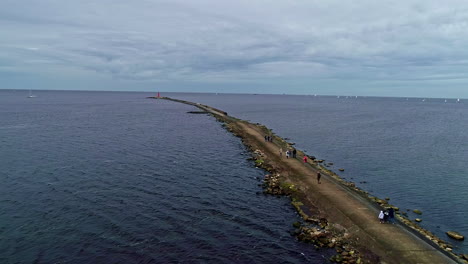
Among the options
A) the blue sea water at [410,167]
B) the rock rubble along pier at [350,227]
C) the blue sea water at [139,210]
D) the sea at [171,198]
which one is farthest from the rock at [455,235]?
→ the blue sea water at [139,210]

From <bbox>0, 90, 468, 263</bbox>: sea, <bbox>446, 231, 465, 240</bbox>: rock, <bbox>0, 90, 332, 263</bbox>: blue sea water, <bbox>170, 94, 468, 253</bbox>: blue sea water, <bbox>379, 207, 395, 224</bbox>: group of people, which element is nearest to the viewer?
<bbox>0, 90, 332, 263</bbox>: blue sea water

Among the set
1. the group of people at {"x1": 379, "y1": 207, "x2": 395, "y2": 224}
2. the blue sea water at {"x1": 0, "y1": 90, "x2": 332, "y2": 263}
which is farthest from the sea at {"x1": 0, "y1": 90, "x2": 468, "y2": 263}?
the group of people at {"x1": 379, "y1": 207, "x2": 395, "y2": 224}

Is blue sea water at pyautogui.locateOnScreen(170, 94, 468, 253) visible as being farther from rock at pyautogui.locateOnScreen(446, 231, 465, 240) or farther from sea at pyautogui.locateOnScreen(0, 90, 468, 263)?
rock at pyautogui.locateOnScreen(446, 231, 465, 240)

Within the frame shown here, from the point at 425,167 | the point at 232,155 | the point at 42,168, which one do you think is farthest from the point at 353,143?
the point at 42,168

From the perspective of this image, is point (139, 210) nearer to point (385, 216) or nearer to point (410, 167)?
point (385, 216)

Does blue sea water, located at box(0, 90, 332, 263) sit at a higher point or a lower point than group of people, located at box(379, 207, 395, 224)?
lower

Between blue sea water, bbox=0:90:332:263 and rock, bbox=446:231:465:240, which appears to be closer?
blue sea water, bbox=0:90:332:263

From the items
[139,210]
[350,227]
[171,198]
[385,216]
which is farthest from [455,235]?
[139,210]
